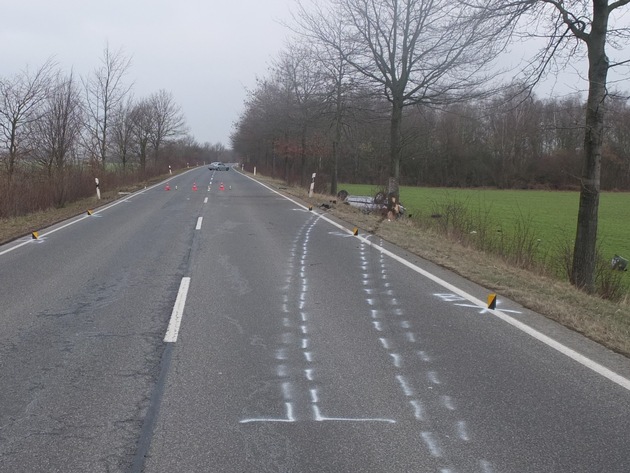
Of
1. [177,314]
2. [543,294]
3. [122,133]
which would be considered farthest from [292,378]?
[122,133]

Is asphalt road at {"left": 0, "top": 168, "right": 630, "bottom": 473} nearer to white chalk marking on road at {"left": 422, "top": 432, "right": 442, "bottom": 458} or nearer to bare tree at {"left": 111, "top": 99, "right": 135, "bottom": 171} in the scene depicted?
white chalk marking on road at {"left": 422, "top": 432, "right": 442, "bottom": 458}

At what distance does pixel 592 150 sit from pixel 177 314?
25.5 feet

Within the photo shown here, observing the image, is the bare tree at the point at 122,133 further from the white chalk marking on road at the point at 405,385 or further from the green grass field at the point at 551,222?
the white chalk marking on road at the point at 405,385

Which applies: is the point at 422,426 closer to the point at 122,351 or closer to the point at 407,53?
the point at 122,351

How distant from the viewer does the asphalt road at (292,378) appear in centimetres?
334

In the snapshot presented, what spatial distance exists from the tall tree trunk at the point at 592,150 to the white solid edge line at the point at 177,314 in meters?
6.98

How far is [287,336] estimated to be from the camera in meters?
5.68

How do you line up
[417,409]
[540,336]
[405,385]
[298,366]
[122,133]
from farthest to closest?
[122,133] → [540,336] → [298,366] → [405,385] → [417,409]

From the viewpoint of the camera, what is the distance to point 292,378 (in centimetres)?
454

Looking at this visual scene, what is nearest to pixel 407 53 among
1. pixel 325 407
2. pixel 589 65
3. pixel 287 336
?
pixel 589 65

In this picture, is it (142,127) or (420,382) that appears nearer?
(420,382)

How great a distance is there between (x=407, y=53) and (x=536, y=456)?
57.9ft

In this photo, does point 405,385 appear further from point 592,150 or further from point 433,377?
point 592,150

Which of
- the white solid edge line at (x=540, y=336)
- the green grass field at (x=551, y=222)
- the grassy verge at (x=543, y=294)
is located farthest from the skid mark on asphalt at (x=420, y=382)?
the green grass field at (x=551, y=222)
